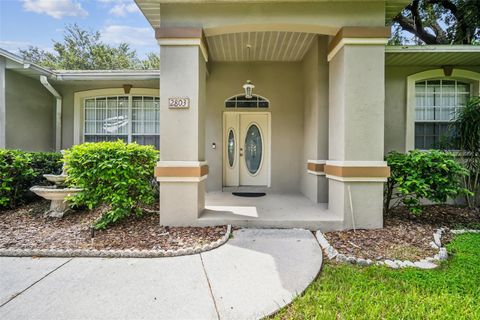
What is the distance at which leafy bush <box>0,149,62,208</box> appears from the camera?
16.8 feet

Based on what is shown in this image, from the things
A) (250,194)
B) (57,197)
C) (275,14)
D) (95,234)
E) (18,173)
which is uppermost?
(275,14)

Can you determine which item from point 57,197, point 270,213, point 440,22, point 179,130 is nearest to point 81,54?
point 57,197

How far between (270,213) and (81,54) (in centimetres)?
2247

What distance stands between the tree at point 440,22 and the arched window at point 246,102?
860 cm

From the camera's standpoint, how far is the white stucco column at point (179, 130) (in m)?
4.13

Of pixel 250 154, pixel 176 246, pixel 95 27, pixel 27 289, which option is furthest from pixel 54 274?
pixel 95 27

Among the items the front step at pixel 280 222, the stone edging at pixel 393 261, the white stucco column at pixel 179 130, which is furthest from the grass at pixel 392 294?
the white stucco column at pixel 179 130

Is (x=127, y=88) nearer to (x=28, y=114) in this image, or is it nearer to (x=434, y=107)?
(x=28, y=114)

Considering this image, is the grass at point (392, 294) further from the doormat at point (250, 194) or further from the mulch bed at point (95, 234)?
the doormat at point (250, 194)

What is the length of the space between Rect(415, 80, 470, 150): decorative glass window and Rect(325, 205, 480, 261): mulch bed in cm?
209

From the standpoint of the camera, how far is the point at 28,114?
6.68 m

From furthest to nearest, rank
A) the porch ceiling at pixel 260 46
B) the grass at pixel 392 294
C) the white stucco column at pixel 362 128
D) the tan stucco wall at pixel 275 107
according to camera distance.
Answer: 1. the tan stucco wall at pixel 275 107
2. the porch ceiling at pixel 260 46
3. the white stucco column at pixel 362 128
4. the grass at pixel 392 294

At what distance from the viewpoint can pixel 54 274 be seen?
2832mm

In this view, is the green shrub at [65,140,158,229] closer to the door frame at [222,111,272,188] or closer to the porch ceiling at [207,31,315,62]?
the door frame at [222,111,272,188]
